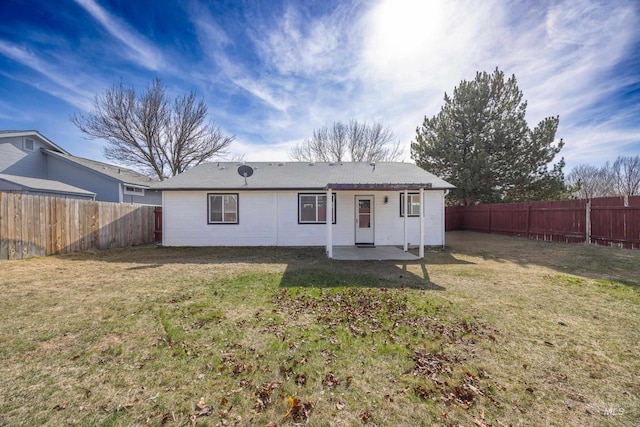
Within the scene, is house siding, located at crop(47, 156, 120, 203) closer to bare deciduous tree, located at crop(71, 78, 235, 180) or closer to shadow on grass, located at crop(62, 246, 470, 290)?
bare deciduous tree, located at crop(71, 78, 235, 180)

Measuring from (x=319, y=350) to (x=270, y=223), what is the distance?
875 cm

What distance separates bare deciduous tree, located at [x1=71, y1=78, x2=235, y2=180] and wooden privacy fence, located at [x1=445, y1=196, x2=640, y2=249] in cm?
2099

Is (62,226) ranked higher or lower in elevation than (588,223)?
higher

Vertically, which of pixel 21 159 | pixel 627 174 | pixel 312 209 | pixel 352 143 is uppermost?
pixel 352 143

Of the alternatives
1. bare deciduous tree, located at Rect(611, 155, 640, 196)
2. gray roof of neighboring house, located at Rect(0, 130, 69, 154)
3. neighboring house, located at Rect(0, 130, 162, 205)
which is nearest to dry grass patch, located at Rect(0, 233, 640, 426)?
neighboring house, located at Rect(0, 130, 162, 205)

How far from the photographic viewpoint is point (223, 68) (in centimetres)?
1198

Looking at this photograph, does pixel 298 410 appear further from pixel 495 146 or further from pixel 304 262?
pixel 495 146

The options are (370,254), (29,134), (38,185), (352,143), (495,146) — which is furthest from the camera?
(352,143)

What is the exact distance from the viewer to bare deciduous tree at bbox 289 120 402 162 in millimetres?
26141

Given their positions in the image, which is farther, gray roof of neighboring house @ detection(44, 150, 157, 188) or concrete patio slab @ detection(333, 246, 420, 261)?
gray roof of neighboring house @ detection(44, 150, 157, 188)

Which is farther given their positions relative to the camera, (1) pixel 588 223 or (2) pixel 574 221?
(2) pixel 574 221

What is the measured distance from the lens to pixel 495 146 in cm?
1781

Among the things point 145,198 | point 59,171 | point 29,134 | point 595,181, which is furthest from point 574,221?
point 595,181

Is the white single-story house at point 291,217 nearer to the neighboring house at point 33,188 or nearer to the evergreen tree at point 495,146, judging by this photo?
the neighboring house at point 33,188
